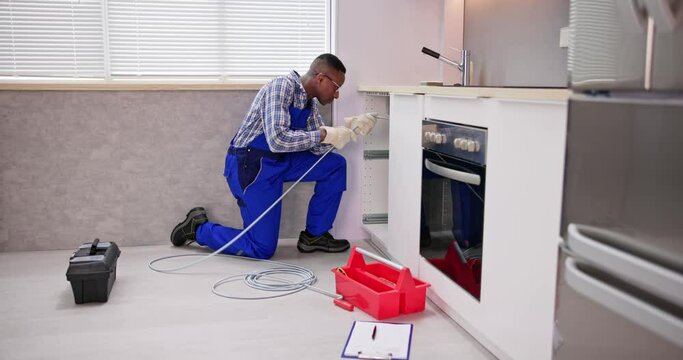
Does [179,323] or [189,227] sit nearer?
[179,323]

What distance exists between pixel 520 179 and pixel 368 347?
773mm

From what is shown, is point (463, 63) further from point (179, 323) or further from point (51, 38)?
point (51, 38)

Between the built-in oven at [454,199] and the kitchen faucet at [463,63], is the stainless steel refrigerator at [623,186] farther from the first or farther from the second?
the kitchen faucet at [463,63]

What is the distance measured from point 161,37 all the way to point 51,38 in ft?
1.90

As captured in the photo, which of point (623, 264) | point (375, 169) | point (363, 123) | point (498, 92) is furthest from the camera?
point (375, 169)

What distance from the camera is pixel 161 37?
3461mm

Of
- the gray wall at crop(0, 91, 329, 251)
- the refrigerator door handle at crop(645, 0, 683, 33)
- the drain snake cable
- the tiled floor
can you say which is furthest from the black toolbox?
the refrigerator door handle at crop(645, 0, 683, 33)

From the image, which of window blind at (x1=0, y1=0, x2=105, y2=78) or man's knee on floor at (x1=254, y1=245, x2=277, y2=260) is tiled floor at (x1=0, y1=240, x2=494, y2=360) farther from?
window blind at (x1=0, y1=0, x2=105, y2=78)

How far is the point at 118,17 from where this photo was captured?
3391 mm

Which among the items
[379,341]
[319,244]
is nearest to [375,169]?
[319,244]

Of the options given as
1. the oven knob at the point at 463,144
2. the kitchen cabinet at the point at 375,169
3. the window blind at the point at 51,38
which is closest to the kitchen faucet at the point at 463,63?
the kitchen cabinet at the point at 375,169

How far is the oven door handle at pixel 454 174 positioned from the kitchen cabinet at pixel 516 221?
0.10 m

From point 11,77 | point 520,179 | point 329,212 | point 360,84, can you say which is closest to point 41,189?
point 11,77

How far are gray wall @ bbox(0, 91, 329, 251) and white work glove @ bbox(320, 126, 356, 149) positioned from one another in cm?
62
